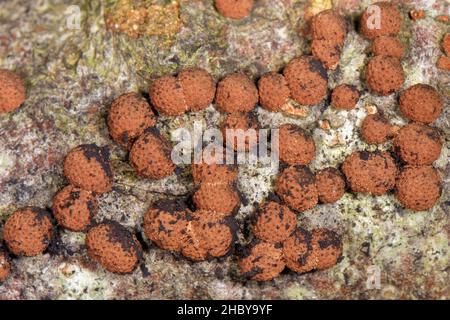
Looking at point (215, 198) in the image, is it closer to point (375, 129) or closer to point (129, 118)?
point (129, 118)

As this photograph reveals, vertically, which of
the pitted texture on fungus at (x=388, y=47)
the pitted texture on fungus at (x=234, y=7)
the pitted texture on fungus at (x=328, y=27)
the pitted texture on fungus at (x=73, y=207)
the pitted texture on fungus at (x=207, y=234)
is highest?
the pitted texture on fungus at (x=234, y=7)

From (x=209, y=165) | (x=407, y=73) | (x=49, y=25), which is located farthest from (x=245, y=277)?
(x=49, y=25)

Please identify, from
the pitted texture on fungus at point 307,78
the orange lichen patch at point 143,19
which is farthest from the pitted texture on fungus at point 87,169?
the pitted texture on fungus at point 307,78

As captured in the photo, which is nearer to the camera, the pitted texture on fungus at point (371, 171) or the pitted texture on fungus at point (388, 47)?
the pitted texture on fungus at point (371, 171)

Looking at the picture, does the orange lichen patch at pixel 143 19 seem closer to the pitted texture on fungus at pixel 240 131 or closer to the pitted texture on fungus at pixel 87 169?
the pitted texture on fungus at pixel 240 131

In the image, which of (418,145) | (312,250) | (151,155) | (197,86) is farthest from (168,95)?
(418,145)

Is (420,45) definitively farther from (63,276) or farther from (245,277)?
(63,276)

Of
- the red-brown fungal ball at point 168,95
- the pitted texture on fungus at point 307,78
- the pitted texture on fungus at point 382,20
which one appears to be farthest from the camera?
the pitted texture on fungus at point 382,20
